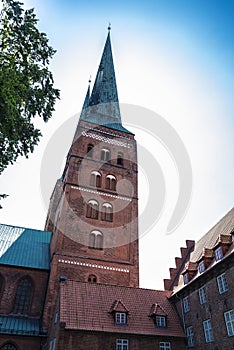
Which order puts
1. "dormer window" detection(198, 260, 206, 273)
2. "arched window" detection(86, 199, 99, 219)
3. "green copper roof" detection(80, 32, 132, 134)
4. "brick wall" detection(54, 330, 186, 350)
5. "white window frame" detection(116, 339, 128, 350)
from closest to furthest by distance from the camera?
"brick wall" detection(54, 330, 186, 350), "white window frame" detection(116, 339, 128, 350), "dormer window" detection(198, 260, 206, 273), "arched window" detection(86, 199, 99, 219), "green copper roof" detection(80, 32, 132, 134)

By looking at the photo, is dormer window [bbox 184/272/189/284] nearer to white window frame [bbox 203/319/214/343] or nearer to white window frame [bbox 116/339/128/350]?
white window frame [bbox 203/319/214/343]

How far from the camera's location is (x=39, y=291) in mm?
23312

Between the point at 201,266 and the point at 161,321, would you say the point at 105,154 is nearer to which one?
the point at 201,266

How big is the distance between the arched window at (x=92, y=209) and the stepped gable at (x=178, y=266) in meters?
8.48

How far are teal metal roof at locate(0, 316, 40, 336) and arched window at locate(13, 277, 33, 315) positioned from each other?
0.73 meters

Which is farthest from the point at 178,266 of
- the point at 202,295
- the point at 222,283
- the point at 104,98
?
the point at 104,98

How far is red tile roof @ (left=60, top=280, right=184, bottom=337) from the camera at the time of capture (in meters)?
16.8

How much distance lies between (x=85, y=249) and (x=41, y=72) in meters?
17.4

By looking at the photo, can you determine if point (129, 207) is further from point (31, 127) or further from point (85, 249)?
point (31, 127)

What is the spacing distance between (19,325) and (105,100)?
97.5ft

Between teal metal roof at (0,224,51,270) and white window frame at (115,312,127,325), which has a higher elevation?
teal metal roof at (0,224,51,270)

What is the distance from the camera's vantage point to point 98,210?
27.2 metres

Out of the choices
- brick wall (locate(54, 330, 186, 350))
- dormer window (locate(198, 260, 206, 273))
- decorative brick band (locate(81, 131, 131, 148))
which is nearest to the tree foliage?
brick wall (locate(54, 330, 186, 350))

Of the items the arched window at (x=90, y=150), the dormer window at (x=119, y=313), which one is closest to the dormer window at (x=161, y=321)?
the dormer window at (x=119, y=313)
